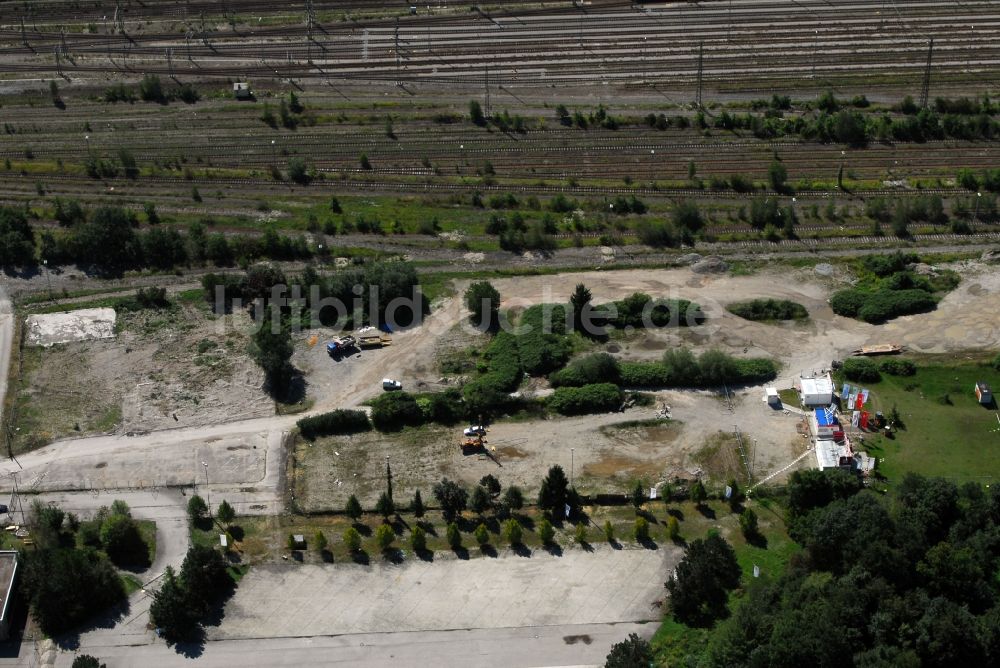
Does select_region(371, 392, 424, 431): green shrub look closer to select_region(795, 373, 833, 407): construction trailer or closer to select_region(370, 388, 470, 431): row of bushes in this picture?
select_region(370, 388, 470, 431): row of bushes

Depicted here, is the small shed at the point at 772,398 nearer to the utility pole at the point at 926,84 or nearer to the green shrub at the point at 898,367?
the green shrub at the point at 898,367

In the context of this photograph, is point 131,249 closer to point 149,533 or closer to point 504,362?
point 149,533

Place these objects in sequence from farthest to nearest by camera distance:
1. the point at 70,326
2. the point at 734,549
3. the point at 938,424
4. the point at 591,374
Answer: the point at 70,326, the point at 591,374, the point at 938,424, the point at 734,549

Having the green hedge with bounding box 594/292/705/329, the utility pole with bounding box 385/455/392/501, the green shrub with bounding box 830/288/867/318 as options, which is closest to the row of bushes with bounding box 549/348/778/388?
the green hedge with bounding box 594/292/705/329

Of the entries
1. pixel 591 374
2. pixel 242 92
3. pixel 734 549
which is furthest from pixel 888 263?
pixel 242 92

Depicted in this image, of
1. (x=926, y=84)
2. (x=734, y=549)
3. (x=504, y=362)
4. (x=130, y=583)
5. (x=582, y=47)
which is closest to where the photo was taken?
(x=130, y=583)
